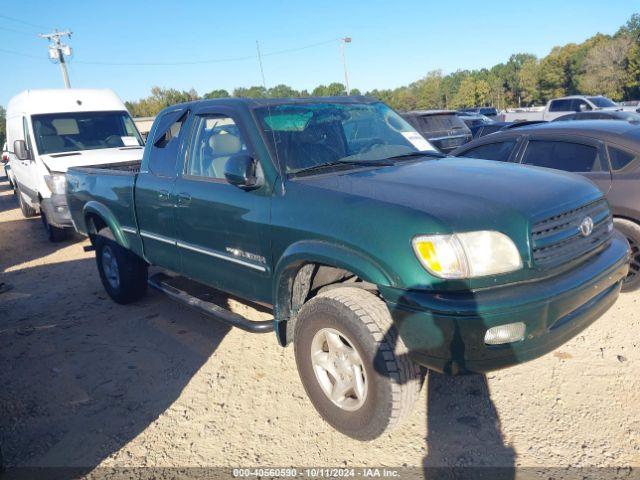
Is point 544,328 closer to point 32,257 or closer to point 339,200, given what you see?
point 339,200

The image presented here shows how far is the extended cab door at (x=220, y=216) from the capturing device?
3.22 metres

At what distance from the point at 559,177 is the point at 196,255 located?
103 inches

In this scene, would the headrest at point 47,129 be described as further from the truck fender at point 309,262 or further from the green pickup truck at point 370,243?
the truck fender at point 309,262

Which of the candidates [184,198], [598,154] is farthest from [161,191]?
[598,154]

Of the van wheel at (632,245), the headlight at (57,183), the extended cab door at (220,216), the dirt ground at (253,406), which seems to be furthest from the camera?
the headlight at (57,183)

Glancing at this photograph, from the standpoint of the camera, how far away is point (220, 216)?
3.43 m

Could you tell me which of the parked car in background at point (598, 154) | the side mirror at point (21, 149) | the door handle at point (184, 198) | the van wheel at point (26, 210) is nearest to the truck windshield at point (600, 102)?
the parked car in background at point (598, 154)

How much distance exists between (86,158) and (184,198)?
4.93 meters

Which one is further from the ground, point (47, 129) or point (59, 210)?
point (47, 129)

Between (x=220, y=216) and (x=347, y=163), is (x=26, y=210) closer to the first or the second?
(x=220, y=216)

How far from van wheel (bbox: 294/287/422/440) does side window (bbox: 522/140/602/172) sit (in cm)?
314

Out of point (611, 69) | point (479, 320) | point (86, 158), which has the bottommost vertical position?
point (479, 320)

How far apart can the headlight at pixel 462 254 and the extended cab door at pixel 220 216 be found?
111 centimetres

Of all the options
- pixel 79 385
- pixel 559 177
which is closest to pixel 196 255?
pixel 79 385
